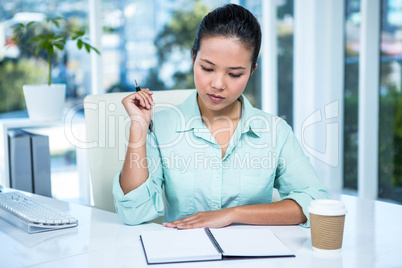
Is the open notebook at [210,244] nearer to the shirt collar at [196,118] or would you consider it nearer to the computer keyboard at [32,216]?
the computer keyboard at [32,216]

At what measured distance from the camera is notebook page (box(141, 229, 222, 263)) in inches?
38.8

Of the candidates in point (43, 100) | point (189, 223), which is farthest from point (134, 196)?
point (43, 100)

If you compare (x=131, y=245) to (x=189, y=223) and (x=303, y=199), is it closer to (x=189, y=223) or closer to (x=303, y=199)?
(x=189, y=223)

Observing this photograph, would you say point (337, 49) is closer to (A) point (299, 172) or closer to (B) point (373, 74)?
(B) point (373, 74)

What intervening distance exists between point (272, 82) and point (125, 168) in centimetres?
277

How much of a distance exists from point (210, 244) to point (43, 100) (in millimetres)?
1716

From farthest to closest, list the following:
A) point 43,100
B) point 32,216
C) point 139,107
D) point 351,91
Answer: point 351,91
point 43,100
point 139,107
point 32,216

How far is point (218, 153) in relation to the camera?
4.81 ft

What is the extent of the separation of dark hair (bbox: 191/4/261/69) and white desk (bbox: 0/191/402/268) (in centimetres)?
55

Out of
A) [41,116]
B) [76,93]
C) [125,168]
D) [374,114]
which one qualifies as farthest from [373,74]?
[125,168]

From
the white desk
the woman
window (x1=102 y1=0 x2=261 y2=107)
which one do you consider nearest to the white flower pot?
window (x1=102 y1=0 x2=261 y2=107)

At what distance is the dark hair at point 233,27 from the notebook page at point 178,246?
570 millimetres

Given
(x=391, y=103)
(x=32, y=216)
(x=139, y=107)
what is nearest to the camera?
(x=32, y=216)

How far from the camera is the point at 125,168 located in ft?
4.44
